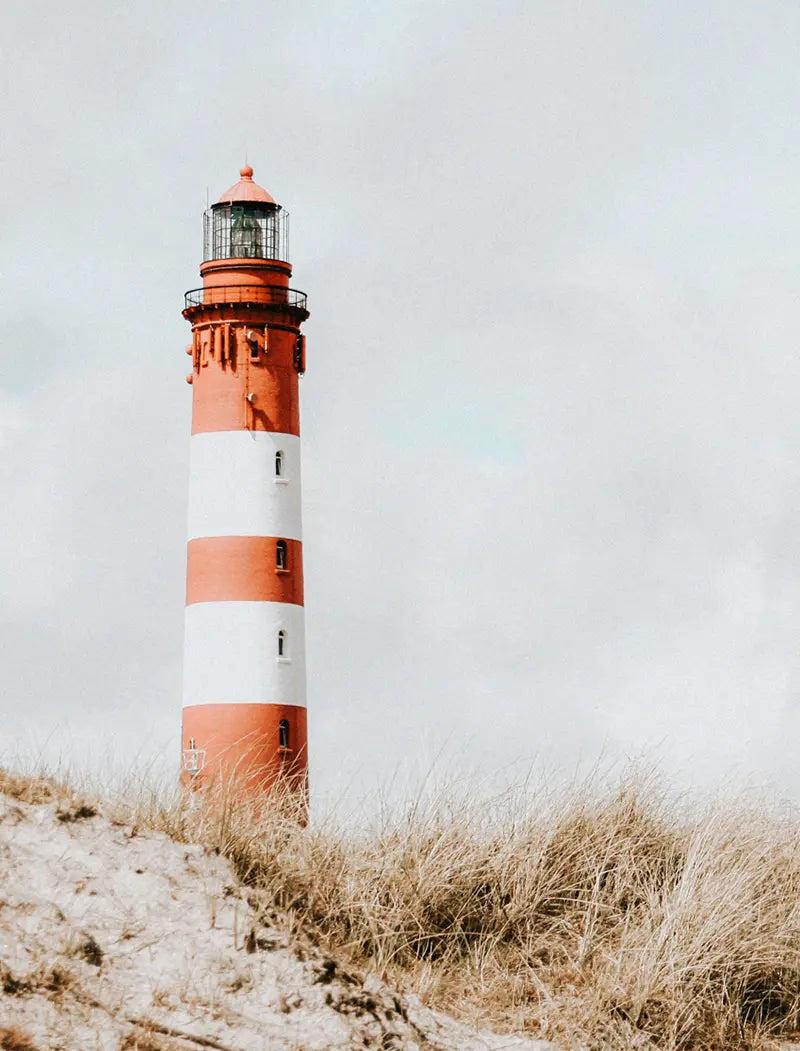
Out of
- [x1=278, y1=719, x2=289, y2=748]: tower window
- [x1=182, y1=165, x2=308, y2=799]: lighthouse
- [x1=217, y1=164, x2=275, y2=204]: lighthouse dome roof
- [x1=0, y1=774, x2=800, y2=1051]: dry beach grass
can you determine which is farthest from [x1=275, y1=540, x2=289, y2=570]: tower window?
[x1=0, y1=774, x2=800, y2=1051]: dry beach grass

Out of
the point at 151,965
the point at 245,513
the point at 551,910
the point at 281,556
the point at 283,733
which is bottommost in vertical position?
the point at 151,965

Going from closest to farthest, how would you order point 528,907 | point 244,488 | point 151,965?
point 151,965 < point 528,907 < point 244,488

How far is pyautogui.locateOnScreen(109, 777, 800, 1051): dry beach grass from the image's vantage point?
355 inches

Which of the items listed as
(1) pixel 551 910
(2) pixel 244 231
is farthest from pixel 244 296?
(1) pixel 551 910

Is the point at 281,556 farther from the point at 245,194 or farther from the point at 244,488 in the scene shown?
the point at 245,194

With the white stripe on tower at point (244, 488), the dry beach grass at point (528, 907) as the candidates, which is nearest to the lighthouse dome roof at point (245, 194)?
the white stripe on tower at point (244, 488)

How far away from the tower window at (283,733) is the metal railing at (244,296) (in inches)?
265

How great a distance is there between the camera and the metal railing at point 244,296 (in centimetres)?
2491

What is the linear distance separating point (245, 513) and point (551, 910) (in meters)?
14.4

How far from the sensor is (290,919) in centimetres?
877

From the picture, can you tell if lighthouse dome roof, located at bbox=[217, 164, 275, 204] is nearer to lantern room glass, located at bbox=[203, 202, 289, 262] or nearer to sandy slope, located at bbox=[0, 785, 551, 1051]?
lantern room glass, located at bbox=[203, 202, 289, 262]

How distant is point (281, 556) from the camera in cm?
2377

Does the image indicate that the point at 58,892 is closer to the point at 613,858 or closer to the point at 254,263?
the point at 613,858

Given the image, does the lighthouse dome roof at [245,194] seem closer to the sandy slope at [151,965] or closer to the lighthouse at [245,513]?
the lighthouse at [245,513]
